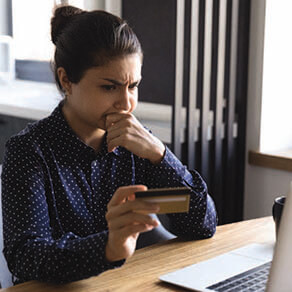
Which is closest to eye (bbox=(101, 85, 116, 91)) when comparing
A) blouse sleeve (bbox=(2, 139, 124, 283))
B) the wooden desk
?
blouse sleeve (bbox=(2, 139, 124, 283))

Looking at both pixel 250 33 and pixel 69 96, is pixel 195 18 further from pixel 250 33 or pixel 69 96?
pixel 69 96

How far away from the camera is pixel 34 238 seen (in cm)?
139

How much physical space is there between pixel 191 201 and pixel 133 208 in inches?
22.7

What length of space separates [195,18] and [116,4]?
46 centimetres

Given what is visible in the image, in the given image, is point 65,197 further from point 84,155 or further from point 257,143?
point 257,143

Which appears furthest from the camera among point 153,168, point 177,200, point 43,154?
point 153,168

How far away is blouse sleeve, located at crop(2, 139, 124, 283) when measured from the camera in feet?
4.25

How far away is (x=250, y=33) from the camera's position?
2875mm

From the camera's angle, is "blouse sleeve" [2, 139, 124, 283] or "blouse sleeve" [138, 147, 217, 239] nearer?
"blouse sleeve" [2, 139, 124, 283]

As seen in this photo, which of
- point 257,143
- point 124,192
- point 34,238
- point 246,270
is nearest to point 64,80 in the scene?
point 34,238

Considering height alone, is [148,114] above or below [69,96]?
below

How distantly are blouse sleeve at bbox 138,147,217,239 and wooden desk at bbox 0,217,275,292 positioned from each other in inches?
1.5

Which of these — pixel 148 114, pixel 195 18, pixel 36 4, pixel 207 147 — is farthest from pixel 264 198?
pixel 36 4

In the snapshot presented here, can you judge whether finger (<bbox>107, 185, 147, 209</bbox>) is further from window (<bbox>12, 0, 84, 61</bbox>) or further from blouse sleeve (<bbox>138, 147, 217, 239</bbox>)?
window (<bbox>12, 0, 84, 61</bbox>)
